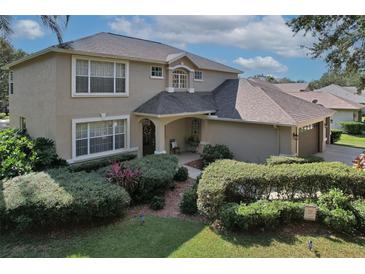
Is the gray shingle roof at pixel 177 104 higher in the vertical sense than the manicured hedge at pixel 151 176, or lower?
higher

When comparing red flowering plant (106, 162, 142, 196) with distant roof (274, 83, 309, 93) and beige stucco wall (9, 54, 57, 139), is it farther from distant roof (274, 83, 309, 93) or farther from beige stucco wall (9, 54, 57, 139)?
distant roof (274, 83, 309, 93)

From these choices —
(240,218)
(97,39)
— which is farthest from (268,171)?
(97,39)

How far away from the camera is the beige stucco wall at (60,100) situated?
12945 mm

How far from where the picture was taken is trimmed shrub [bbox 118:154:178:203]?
10.7 m

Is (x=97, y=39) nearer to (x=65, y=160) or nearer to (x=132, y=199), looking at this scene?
(x=65, y=160)

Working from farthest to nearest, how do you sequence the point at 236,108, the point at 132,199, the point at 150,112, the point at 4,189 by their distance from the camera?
the point at 236,108, the point at 150,112, the point at 132,199, the point at 4,189

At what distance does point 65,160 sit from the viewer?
42.8ft

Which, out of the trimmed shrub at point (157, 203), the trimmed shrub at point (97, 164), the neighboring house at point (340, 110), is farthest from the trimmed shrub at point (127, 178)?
the neighboring house at point (340, 110)

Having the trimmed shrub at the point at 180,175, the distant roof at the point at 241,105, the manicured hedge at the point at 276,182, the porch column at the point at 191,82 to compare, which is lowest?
the trimmed shrub at the point at 180,175

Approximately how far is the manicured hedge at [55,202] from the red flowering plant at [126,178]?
104 cm

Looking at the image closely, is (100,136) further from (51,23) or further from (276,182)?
(276,182)

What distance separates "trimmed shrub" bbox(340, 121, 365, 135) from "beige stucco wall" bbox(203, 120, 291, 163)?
79.5ft

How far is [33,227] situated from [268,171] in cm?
776

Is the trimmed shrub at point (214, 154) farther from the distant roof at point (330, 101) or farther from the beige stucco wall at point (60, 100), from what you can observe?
the distant roof at point (330, 101)
